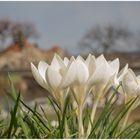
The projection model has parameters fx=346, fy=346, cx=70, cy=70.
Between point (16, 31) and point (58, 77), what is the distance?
0.39 meters

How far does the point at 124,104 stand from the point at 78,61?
59 mm

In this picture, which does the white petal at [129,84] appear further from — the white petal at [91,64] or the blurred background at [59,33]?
the blurred background at [59,33]

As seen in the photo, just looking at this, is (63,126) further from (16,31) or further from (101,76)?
(16,31)

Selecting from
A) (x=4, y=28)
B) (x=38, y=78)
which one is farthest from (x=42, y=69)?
(x=4, y=28)

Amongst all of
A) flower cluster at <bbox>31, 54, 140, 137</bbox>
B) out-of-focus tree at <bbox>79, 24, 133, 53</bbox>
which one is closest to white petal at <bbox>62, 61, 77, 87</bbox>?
flower cluster at <bbox>31, 54, 140, 137</bbox>

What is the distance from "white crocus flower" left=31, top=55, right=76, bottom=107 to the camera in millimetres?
231

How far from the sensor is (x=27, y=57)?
588 millimetres

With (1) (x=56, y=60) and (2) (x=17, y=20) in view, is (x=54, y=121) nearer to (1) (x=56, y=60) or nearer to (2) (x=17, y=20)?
(1) (x=56, y=60)

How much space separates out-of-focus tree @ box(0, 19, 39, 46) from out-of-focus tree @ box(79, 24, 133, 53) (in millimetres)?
94

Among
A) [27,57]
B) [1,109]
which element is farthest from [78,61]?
[27,57]

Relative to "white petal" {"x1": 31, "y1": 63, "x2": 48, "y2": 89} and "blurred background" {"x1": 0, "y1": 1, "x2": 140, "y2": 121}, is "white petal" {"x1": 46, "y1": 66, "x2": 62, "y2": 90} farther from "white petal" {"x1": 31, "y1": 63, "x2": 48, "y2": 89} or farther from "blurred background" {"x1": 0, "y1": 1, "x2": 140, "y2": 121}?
"blurred background" {"x1": 0, "y1": 1, "x2": 140, "y2": 121}

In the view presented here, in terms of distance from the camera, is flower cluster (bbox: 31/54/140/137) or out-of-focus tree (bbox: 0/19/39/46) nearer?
flower cluster (bbox: 31/54/140/137)

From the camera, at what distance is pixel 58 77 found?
9.3 inches

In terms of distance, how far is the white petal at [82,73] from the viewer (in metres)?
0.23
